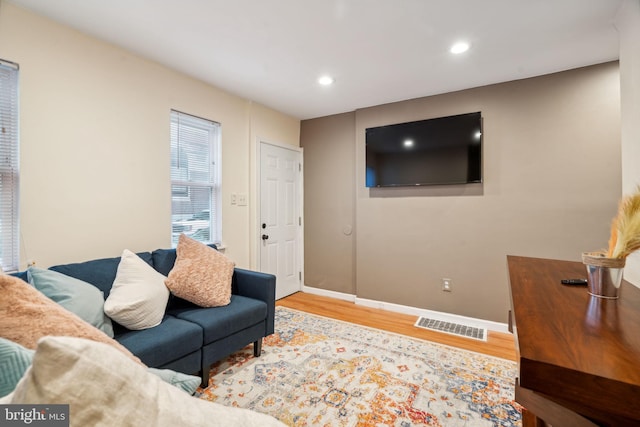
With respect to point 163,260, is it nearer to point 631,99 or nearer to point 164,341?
point 164,341

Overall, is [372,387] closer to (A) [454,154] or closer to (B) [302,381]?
(B) [302,381]

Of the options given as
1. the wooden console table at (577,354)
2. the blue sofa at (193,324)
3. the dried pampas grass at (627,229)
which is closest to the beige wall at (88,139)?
the blue sofa at (193,324)

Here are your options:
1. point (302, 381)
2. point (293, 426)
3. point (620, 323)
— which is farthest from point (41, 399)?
point (302, 381)

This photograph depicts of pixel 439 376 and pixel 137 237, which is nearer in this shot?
pixel 439 376

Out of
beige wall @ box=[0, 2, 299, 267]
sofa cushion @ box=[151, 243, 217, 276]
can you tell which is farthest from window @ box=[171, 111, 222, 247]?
sofa cushion @ box=[151, 243, 217, 276]

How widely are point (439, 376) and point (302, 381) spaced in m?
1.02

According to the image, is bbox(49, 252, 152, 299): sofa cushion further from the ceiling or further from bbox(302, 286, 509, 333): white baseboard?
bbox(302, 286, 509, 333): white baseboard

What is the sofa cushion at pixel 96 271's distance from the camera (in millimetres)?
1854

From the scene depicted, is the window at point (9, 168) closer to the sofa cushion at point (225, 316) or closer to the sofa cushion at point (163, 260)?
the sofa cushion at point (163, 260)

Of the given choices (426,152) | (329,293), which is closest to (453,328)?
(329,293)

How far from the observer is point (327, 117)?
407 cm

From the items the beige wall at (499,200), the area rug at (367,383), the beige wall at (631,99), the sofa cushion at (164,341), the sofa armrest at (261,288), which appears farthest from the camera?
the beige wall at (499,200)

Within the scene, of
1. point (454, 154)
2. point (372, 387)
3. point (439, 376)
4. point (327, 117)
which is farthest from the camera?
point (327, 117)

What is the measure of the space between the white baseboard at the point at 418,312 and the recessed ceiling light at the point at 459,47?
260cm
